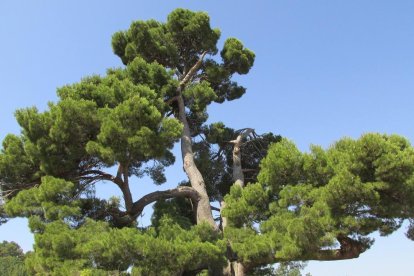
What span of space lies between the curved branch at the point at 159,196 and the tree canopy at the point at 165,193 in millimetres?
27

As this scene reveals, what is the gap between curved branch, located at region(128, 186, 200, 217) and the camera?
401 inches

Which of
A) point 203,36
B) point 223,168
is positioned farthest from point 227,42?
point 223,168

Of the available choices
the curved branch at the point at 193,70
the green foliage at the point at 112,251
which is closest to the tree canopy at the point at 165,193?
the green foliage at the point at 112,251

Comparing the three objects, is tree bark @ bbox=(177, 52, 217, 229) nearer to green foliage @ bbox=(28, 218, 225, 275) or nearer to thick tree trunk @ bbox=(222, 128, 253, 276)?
thick tree trunk @ bbox=(222, 128, 253, 276)

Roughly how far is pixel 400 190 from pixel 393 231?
1049 millimetres

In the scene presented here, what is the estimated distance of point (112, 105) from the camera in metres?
9.61

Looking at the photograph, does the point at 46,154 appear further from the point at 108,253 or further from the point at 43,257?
the point at 108,253

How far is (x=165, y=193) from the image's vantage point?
10.4 meters

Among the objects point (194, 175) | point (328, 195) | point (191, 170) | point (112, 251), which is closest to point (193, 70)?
point (191, 170)

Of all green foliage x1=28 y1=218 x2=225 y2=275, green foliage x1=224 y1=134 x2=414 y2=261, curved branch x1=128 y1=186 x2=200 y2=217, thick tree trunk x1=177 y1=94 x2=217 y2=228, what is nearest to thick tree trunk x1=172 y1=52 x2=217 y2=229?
thick tree trunk x1=177 y1=94 x2=217 y2=228

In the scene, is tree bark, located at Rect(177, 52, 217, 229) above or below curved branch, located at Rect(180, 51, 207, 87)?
below

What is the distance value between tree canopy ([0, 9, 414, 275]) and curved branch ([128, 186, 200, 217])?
0.03 metres

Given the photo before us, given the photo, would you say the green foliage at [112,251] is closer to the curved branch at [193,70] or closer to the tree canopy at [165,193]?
the tree canopy at [165,193]

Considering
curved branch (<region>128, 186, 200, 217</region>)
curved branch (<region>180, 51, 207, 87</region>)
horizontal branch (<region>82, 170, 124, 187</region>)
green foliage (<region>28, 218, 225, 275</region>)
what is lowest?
green foliage (<region>28, 218, 225, 275</region>)
